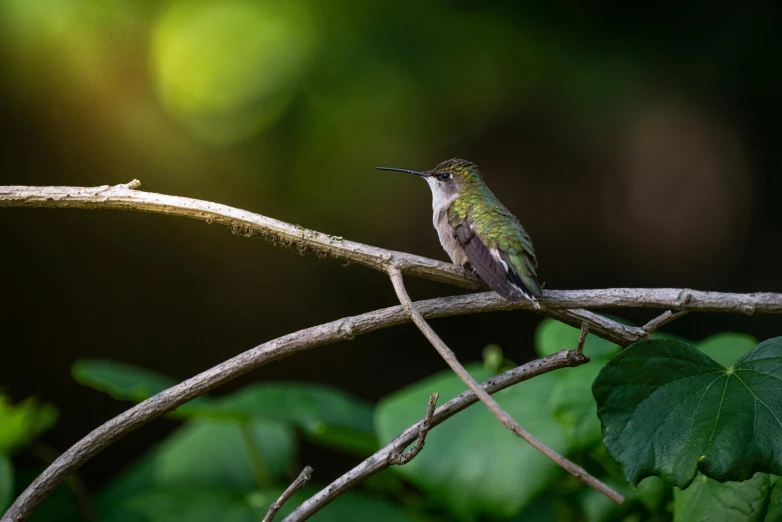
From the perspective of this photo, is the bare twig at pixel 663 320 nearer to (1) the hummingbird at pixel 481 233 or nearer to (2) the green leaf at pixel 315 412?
(1) the hummingbird at pixel 481 233

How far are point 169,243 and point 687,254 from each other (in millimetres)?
2711

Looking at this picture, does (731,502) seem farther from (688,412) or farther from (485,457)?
Answer: (485,457)

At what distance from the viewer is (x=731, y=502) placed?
1.31 meters

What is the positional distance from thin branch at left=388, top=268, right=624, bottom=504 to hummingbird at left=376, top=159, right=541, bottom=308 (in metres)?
0.25

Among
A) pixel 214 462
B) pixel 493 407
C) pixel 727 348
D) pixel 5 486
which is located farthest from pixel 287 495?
pixel 214 462

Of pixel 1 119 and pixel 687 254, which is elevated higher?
pixel 1 119

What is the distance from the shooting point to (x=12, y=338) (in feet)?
11.6

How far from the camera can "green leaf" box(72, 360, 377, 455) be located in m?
2.05

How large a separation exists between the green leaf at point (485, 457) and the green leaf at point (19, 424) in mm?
1003

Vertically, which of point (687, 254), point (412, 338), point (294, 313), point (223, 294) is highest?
point (223, 294)

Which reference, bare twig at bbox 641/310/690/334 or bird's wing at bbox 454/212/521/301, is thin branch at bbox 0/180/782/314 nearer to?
bare twig at bbox 641/310/690/334

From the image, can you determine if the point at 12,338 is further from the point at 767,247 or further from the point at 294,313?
the point at 767,247

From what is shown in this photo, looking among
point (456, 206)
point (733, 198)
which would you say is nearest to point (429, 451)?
point (456, 206)

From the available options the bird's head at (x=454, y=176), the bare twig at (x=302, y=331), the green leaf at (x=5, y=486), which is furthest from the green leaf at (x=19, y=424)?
the bird's head at (x=454, y=176)
